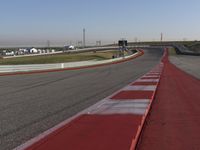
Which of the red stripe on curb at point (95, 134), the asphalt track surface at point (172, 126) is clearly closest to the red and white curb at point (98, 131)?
the red stripe on curb at point (95, 134)

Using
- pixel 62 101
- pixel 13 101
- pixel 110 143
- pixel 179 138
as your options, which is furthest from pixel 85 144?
pixel 13 101

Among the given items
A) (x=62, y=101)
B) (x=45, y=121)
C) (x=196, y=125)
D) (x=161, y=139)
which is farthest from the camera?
(x=62, y=101)

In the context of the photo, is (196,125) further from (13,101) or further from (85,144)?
(13,101)

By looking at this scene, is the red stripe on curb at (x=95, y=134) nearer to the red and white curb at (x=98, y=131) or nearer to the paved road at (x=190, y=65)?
the red and white curb at (x=98, y=131)

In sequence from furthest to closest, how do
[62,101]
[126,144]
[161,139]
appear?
[62,101]
[161,139]
[126,144]

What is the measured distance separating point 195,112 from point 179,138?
246cm

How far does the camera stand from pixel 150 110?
7.60 m

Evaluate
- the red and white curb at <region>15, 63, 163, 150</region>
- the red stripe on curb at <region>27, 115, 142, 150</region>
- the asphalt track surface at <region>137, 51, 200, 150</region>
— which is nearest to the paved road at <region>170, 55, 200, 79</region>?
the asphalt track surface at <region>137, 51, 200, 150</region>

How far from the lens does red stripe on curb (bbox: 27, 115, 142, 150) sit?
4445 millimetres

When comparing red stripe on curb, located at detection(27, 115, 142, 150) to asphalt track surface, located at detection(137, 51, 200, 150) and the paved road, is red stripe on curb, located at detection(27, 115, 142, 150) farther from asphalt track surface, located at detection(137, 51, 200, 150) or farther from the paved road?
the paved road

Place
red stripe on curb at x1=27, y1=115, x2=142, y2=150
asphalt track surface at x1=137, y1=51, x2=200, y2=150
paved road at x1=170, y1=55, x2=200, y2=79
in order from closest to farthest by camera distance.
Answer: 1. red stripe on curb at x1=27, y1=115, x2=142, y2=150
2. asphalt track surface at x1=137, y1=51, x2=200, y2=150
3. paved road at x1=170, y1=55, x2=200, y2=79

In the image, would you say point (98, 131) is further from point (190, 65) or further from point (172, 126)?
point (190, 65)

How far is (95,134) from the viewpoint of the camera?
203 inches

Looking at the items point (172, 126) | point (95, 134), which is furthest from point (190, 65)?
Result: point (95, 134)
